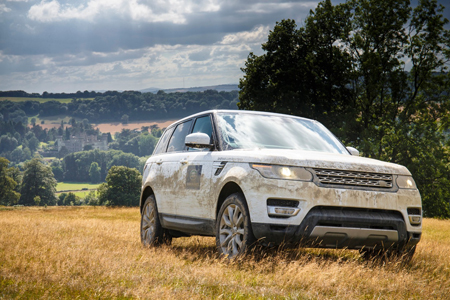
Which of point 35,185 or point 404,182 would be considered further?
point 35,185

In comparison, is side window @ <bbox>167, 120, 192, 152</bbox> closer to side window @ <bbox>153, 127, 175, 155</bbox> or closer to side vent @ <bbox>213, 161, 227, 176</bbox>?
side window @ <bbox>153, 127, 175, 155</bbox>

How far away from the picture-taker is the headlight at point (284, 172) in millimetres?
5281

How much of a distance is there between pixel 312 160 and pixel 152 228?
3.73 meters

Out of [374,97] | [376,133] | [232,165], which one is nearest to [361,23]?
[374,97]

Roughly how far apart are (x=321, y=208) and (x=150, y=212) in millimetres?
3917

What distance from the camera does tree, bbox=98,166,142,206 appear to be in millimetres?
68425

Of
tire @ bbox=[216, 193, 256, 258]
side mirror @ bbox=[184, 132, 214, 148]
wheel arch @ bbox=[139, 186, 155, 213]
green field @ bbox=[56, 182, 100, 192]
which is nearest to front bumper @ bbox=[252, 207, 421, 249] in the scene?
tire @ bbox=[216, 193, 256, 258]

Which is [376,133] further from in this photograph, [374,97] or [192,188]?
[192,188]

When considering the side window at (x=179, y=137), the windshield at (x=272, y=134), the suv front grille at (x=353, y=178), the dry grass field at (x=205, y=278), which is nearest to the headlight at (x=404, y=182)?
the suv front grille at (x=353, y=178)

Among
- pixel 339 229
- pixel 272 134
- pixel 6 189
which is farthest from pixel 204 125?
pixel 6 189

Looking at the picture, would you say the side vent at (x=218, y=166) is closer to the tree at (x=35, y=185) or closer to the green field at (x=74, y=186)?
the tree at (x=35, y=185)

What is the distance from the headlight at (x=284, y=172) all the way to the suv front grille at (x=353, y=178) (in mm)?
149

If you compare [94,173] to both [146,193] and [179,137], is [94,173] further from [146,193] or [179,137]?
[179,137]

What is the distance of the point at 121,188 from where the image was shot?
69875mm
